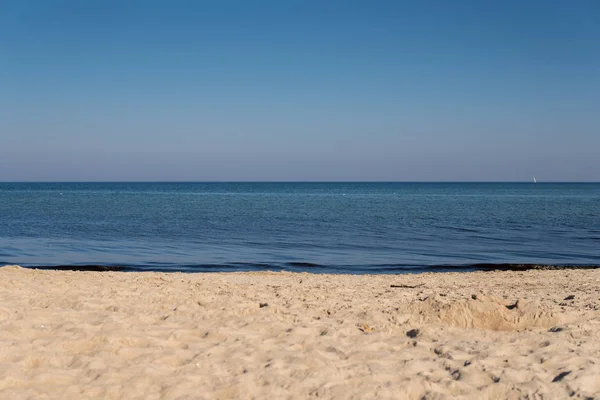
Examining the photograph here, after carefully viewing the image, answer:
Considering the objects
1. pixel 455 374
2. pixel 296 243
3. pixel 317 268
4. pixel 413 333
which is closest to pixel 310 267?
pixel 317 268

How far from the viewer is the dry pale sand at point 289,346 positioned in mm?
5320

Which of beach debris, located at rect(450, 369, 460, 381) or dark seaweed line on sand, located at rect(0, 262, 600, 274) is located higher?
beach debris, located at rect(450, 369, 460, 381)

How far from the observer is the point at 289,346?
6469 mm

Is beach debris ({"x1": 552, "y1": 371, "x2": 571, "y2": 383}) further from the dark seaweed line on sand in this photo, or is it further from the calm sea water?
the calm sea water

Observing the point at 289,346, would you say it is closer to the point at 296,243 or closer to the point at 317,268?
the point at 317,268

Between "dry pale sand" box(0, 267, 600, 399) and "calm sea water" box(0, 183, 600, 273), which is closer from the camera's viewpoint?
"dry pale sand" box(0, 267, 600, 399)

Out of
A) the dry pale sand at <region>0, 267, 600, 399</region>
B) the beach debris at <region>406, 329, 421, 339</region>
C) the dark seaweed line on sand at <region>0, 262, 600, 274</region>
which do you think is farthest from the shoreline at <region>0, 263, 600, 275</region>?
the beach debris at <region>406, 329, 421, 339</region>

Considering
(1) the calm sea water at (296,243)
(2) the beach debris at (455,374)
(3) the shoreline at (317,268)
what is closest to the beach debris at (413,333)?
(2) the beach debris at (455,374)

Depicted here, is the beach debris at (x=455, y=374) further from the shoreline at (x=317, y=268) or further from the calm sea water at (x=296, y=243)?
the calm sea water at (x=296, y=243)

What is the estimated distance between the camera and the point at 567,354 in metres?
6.16

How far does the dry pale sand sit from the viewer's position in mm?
5320

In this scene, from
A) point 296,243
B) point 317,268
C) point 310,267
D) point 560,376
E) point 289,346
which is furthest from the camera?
point 296,243

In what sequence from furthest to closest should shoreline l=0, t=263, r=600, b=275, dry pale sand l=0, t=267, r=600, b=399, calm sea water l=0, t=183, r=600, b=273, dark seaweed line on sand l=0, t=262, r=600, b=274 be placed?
calm sea water l=0, t=183, r=600, b=273 < dark seaweed line on sand l=0, t=262, r=600, b=274 < shoreline l=0, t=263, r=600, b=275 < dry pale sand l=0, t=267, r=600, b=399

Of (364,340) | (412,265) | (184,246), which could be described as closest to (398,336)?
(364,340)
